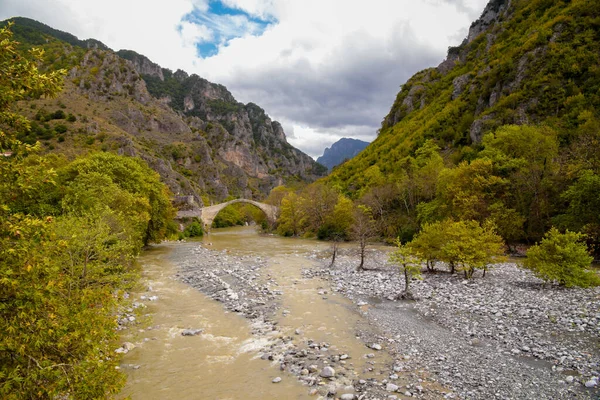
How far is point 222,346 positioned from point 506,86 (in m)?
46.4

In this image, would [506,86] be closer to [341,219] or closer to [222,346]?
[341,219]

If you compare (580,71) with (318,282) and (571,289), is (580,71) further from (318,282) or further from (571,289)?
(318,282)

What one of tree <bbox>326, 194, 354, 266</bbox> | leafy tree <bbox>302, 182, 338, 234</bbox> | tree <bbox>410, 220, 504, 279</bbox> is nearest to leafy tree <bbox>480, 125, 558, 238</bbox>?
tree <bbox>410, 220, 504, 279</bbox>

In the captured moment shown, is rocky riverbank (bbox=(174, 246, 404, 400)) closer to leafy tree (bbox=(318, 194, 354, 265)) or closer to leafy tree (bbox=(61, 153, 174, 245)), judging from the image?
leafy tree (bbox=(61, 153, 174, 245))

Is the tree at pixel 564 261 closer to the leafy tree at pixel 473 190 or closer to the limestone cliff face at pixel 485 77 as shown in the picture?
the leafy tree at pixel 473 190

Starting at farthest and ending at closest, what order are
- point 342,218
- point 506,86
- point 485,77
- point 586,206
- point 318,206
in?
1. point 318,206
2. point 485,77
3. point 342,218
4. point 506,86
5. point 586,206

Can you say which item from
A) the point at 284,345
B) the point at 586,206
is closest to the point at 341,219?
the point at 586,206

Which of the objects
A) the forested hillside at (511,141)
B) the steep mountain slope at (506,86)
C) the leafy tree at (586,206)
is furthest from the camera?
the steep mountain slope at (506,86)

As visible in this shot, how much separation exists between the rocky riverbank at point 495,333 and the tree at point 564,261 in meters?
0.66

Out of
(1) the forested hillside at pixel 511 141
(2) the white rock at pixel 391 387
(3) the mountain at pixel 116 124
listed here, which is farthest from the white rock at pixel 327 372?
(3) the mountain at pixel 116 124

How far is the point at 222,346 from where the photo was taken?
11.4 meters

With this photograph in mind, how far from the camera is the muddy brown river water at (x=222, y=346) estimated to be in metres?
8.66

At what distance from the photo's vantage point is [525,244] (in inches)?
1124

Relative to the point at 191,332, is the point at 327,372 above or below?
above
